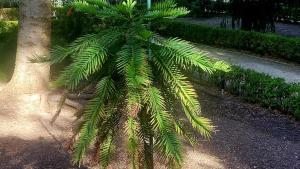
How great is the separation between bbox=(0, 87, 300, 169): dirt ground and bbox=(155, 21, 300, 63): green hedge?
206 inches

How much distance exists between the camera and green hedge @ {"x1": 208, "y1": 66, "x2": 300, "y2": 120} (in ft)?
26.2

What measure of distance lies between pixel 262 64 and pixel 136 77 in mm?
10473

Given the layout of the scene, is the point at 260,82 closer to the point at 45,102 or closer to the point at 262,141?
the point at 262,141

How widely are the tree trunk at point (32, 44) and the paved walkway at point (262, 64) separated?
20.0 feet

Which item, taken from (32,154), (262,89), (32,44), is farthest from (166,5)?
(262,89)

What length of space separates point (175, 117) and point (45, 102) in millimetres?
4313

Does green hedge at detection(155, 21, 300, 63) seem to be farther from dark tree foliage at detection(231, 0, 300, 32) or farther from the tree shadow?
the tree shadow

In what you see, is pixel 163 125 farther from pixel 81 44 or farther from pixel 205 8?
pixel 205 8

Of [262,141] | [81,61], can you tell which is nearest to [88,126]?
[81,61]

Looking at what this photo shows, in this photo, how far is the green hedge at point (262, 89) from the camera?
7.97 metres

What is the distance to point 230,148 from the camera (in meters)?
6.07

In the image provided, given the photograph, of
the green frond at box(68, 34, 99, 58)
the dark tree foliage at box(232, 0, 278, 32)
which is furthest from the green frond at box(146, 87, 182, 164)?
the dark tree foliage at box(232, 0, 278, 32)

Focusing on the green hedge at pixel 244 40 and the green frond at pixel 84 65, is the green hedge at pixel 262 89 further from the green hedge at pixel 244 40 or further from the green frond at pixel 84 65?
the green frond at pixel 84 65

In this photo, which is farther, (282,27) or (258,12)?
(282,27)
